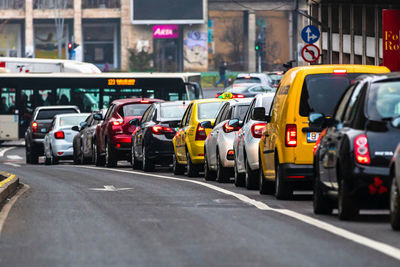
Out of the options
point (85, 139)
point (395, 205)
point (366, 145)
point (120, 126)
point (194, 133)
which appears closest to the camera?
point (395, 205)

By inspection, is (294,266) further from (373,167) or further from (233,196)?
(233,196)

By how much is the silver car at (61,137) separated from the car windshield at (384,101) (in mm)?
24351

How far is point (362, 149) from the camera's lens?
1227cm

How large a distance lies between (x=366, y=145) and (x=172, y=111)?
51.2 feet

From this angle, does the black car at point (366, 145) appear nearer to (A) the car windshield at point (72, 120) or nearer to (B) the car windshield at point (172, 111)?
(B) the car windshield at point (172, 111)

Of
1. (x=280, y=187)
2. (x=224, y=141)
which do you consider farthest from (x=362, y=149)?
(x=224, y=141)

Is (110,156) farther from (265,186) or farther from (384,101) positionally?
(384,101)

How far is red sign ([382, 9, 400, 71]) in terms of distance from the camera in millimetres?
28172

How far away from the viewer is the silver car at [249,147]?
18891 mm

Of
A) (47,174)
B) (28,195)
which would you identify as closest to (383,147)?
(28,195)

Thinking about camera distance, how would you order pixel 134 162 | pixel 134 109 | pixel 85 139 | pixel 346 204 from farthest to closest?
pixel 85 139
pixel 134 109
pixel 134 162
pixel 346 204

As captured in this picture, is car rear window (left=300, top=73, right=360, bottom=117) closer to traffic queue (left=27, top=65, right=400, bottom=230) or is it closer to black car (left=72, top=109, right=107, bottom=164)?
traffic queue (left=27, top=65, right=400, bottom=230)

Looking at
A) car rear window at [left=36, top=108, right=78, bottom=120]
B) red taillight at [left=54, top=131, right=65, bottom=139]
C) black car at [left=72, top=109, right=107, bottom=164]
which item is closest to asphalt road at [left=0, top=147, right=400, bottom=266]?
black car at [left=72, top=109, right=107, bottom=164]

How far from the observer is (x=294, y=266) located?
28.9 feet
